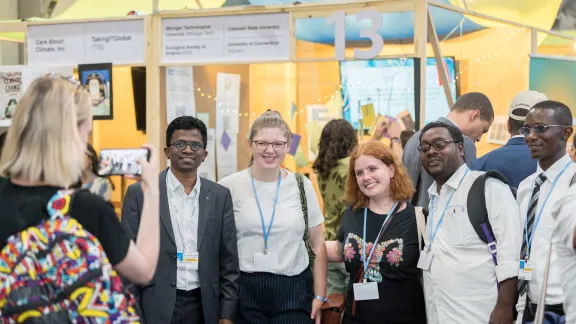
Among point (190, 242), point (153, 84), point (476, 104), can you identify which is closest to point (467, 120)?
point (476, 104)

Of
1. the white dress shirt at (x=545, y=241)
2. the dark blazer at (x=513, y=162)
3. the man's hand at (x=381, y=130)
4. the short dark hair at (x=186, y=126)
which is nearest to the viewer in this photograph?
the white dress shirt at (x=545, y=241)

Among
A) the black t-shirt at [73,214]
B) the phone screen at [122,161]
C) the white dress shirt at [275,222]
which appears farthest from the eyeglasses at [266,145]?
the black t-shirt at [73,214]

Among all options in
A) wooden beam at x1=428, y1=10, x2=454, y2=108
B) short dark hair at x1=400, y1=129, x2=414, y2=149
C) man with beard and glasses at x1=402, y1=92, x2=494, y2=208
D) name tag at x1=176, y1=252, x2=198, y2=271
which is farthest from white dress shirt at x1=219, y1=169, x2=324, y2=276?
wooden beam at x1=428, y1=10, x2=454, y2=108

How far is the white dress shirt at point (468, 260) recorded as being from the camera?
10.5 feet

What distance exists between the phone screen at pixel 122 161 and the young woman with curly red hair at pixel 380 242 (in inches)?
59.0

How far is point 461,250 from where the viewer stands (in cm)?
332

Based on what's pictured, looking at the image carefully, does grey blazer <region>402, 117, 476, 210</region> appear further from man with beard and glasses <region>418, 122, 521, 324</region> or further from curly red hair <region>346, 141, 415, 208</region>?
man with beard and glasses <region>418, 122, 521, 324</region>

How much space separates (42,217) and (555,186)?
2257 millimetres

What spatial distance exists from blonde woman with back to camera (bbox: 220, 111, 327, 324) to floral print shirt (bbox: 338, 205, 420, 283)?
0.95 feet

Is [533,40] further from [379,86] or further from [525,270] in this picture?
[525,270]

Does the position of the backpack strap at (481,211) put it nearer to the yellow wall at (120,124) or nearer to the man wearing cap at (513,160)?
the man wearing cap at (513,160)

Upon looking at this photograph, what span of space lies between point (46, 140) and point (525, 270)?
6.89 feet

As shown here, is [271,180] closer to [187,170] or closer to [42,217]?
[187,170]

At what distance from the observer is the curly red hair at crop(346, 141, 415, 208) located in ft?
12.2
